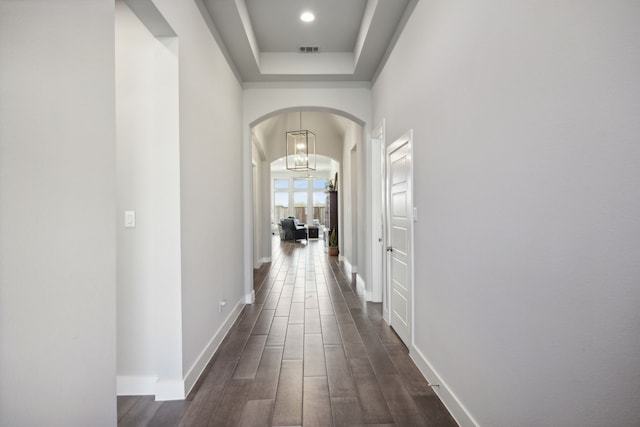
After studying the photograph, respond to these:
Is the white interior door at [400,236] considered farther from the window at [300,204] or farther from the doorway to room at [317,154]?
the window at [300,204]

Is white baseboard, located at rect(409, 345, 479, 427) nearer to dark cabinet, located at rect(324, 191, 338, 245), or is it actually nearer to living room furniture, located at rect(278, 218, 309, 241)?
dark cabinet, located at rect(324, 191, 338, 245)

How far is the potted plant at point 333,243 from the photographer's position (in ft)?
28.8

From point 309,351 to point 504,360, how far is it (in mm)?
1799

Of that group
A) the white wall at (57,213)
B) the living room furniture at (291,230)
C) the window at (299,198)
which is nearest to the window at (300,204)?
the window at (299,198)

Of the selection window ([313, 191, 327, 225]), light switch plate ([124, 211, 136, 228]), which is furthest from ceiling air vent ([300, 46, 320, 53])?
window ([313, 191, 327, 225])

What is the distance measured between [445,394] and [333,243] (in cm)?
700

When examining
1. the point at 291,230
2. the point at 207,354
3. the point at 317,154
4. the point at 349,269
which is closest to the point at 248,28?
the point at 207,354

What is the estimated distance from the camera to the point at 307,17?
3369 millimetres

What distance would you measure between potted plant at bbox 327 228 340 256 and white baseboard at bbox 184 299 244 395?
5.21 meters

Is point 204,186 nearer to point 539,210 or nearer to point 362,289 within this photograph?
point 539,210

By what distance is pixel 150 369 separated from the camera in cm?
224

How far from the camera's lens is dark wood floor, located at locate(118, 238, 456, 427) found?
6.31 feet

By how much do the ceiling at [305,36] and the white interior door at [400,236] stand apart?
3.66ft

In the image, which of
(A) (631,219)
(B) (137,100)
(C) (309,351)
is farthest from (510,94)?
(C) (309,351)
